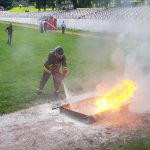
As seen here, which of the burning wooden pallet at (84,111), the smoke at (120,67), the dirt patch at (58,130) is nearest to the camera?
the dirt patch at (58,130)

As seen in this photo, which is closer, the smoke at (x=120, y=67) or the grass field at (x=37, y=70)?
the grass field at (x=37, y=70)

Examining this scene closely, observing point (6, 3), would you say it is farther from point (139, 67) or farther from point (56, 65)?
point (56, 65)

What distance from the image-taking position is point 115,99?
1356 centimetres

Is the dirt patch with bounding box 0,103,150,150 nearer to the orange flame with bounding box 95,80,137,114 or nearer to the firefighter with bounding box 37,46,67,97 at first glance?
the orange flame with bounding box 95,80,137,114

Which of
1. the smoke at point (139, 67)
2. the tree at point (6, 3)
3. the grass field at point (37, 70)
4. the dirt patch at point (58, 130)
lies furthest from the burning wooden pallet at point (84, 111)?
the tree at point (6, 3)

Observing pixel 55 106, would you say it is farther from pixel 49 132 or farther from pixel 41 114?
pixel 49 132

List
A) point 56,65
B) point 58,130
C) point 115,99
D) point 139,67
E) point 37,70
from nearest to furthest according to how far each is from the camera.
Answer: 1. point 58,130
2. point 115,99
3. point 56,65
4. point 139,67
5. point 37,70

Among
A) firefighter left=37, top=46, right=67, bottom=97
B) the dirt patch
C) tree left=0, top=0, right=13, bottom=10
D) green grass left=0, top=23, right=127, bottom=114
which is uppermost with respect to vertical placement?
tree left=0, top=0, right=13, bottom=10

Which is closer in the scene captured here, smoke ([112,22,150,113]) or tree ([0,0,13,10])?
smoke ([112,22,150,113])

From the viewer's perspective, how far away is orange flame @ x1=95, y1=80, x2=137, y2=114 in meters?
13.0

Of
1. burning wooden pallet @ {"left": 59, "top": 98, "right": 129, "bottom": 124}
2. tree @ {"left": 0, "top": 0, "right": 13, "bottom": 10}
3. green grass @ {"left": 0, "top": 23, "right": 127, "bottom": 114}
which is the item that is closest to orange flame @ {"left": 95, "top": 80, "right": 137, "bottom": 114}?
burning wooden pallet @ {"left": 59, "top": 98, "right": 129, "bottom": 124}

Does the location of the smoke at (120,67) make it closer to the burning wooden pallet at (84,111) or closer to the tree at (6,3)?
the burning wooden pallet at (84,111)

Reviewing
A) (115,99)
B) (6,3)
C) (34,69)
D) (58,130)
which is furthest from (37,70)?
(6,3)

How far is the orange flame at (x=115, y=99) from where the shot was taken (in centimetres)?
1296
